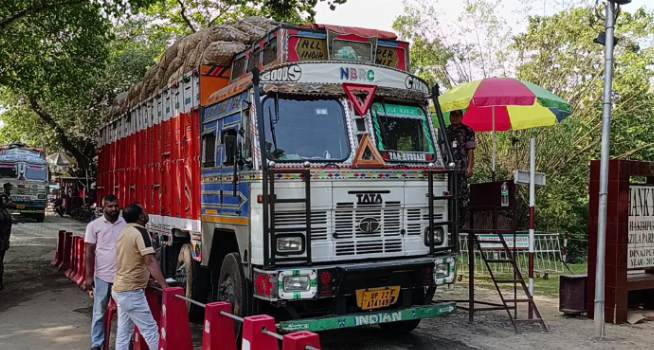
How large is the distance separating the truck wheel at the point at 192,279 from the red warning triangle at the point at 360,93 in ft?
10.5

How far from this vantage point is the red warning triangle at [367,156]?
6.61 meters

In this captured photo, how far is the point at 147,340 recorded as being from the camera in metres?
6.01

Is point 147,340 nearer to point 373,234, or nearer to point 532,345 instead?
point 373,234

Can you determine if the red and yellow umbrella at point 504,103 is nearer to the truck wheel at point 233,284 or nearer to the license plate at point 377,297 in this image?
the license plate at point 377,297

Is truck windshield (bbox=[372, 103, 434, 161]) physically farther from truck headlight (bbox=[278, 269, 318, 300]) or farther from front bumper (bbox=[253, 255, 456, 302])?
truck headlight (bbox=[278, 269, 318, 300])

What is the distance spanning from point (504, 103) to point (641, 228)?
9.52ft

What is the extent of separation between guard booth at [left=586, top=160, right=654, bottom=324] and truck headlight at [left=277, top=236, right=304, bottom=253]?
4.66 meters

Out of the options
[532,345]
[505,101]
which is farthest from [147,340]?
[505,101]

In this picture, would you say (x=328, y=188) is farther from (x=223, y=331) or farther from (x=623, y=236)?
(x=623, y=236)

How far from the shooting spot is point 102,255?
22.7 feet

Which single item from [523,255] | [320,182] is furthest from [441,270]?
[523,255]

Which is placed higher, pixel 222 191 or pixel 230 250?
pixel 222 191

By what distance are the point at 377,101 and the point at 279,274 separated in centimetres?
234

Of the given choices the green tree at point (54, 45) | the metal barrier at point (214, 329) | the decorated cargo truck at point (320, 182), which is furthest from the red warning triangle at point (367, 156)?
the green tree at point (54, 45)
